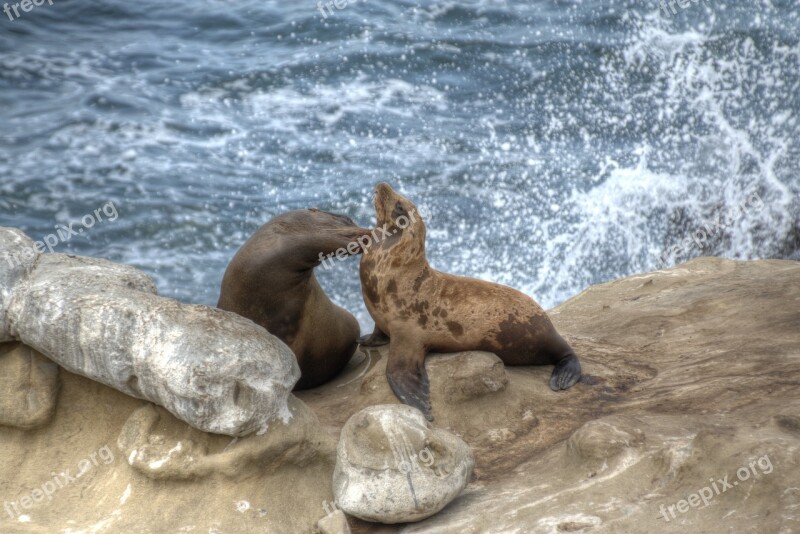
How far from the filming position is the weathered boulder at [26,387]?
4.03 metres

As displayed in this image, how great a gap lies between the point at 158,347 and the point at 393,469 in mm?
950

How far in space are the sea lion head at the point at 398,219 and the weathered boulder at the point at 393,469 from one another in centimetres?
134

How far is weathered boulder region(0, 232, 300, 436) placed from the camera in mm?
3736

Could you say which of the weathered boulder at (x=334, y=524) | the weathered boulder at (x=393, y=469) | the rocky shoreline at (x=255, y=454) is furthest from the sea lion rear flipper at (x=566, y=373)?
the weathered boulder at (x=334, y=524)

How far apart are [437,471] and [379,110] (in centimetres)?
959

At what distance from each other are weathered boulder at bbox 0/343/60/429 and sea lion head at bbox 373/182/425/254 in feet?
5.68

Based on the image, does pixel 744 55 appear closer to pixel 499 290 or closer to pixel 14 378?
pixel 499 290

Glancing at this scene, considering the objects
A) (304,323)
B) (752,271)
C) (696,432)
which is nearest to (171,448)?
(304,323)

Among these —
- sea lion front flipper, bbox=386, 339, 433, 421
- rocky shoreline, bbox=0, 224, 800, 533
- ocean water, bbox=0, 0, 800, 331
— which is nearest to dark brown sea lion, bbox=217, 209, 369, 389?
sea lion front flipper, bbox=386, 339, 433, 421

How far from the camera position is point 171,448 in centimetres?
390

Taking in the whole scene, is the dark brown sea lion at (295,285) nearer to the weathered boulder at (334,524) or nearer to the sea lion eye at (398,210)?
the sea lion eye at (398,210)

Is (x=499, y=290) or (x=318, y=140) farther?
(x=318, y=140)

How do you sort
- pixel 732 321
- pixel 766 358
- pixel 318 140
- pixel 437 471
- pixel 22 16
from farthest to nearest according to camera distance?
1. pixel 22 16
2. pixel 318 140
3. pixel 732 321
4. pixel 766 358
5. pixel 437 471

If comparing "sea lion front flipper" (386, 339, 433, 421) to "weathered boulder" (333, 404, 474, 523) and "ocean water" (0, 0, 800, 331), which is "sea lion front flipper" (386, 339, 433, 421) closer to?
"weathered boulder" (333, 404, 474, 523)
